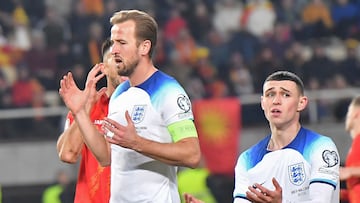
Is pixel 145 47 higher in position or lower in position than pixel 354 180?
higher

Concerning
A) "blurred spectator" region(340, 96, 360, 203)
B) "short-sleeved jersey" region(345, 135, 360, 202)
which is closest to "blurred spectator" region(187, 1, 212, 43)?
"blurred spectator" region(340, 96, 360, 203)

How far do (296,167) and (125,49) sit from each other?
53.5 inches

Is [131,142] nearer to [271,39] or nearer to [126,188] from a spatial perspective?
[126,188]

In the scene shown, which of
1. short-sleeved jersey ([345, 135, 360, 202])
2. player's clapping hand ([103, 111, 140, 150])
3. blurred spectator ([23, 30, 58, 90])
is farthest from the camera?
blurred spectator ([23, 30, 58, 90])

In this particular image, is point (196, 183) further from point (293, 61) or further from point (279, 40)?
point (279, 40)

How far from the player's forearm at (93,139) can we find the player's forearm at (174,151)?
0.50m

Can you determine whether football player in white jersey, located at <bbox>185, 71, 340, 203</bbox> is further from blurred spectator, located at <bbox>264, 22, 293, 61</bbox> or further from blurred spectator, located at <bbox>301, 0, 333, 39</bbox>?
blurred spectator, located at <bbox>301, 0, 333, 39</bbox>

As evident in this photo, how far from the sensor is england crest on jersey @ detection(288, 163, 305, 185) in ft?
22.8

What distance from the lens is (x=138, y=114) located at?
656 centimetres

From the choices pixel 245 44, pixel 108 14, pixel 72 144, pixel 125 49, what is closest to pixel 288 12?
pixel 245 44

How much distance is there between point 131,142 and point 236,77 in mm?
10203

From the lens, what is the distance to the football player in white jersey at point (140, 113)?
6.50 m

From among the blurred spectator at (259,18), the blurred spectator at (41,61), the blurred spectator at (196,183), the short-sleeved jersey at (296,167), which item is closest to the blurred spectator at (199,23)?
the blurred spectator at (259,18)

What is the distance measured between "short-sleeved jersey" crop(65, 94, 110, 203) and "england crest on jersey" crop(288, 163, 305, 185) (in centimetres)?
122
